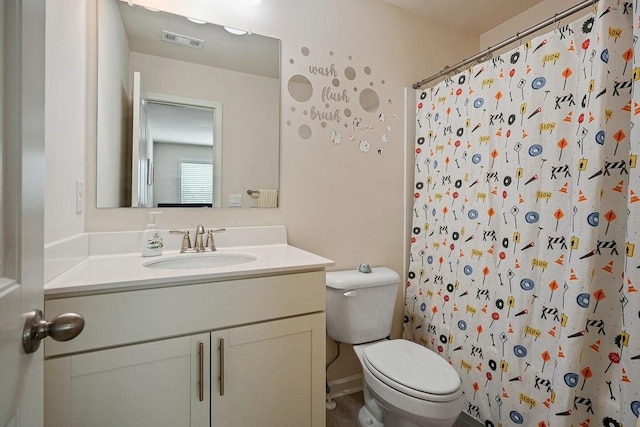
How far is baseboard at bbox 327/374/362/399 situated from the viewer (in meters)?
1.86

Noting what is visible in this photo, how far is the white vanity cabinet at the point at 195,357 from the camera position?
0.90 meters

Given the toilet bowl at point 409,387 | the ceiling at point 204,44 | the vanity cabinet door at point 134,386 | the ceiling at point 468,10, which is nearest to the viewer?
the vanity cabinet door at point 134,386

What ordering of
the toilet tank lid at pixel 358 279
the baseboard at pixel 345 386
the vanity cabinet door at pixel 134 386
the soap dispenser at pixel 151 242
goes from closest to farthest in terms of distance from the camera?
the vanity cabinet door at pixel 134 386
the soap dispenser at pixel 151 242
the toilet tank lid at pixel 358 279
the baseboard at pixel 345 386

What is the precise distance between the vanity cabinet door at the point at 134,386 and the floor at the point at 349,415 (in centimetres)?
87

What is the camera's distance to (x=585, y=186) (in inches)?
44.4

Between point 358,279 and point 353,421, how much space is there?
2.49 feet

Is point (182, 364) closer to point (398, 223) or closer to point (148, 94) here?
point (148, 94)

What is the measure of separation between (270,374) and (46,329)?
801mm

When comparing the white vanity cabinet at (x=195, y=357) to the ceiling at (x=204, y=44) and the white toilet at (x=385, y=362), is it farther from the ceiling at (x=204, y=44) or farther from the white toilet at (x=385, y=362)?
the ceiling at (x=204, y=44)

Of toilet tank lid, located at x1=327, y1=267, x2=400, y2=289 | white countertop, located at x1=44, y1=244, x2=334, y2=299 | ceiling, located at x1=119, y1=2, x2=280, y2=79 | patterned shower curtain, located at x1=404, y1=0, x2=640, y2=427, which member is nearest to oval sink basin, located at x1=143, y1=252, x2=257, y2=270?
white countertop, located at x1=44, y1=244, x2=334, y2=299

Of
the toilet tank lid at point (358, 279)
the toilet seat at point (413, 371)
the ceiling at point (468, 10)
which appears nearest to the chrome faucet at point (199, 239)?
the toilet tank lid at point (358, 279)

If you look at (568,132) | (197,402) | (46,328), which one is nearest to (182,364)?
(197,402)

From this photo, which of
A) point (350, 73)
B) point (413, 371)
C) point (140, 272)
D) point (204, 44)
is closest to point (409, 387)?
point (413, 371)

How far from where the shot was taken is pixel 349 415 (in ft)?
5.63
